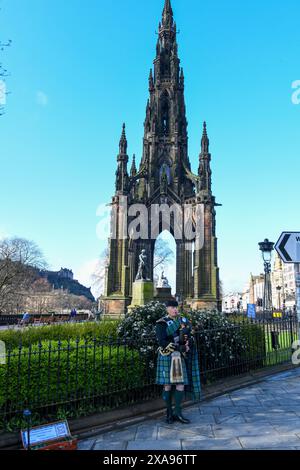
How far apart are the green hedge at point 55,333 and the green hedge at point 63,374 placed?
3.26ft

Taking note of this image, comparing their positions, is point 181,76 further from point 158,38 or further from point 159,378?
point 159,378

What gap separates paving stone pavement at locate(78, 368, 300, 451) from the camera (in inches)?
170

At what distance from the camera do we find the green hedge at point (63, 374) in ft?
16.6

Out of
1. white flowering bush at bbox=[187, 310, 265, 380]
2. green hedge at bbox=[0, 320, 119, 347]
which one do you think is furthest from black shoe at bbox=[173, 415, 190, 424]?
green hedge at bbox=[0, 320, 119, 347]

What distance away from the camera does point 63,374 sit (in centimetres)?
556

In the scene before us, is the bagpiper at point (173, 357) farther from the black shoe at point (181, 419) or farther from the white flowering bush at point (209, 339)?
the white flowering bush at point (209, 339)

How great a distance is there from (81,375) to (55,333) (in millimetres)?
2564

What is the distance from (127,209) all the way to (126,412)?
31527mm

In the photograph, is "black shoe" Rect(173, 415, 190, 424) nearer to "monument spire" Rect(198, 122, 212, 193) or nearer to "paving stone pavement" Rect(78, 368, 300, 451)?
"paving stone pavement" Rect(78, 368, 300, 451)

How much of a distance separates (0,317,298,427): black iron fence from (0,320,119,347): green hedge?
2.71ft

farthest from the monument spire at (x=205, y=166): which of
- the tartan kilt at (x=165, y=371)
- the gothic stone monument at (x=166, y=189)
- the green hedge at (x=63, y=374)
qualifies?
the tartan kilt at (x=165, y=371)

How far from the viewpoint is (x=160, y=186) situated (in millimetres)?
39562

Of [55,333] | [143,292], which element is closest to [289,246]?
[55,333]

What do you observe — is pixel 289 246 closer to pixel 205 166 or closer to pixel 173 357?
pixel 173 357
